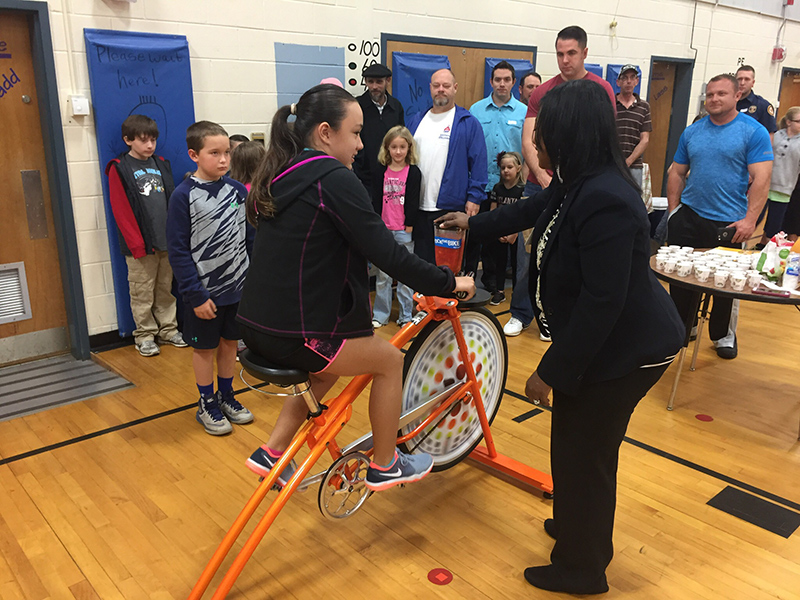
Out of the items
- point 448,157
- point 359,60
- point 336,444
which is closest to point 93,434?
point 336,444

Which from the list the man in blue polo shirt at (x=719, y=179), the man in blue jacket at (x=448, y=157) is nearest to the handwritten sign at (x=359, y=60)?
the man in blue jacket at (x=448, y=157)

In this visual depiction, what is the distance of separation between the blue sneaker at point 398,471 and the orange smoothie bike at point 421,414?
0.16ft

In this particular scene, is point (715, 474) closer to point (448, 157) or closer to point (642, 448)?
point (642, 448)

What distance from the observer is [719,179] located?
145 inches

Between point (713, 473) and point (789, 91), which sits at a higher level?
point (789, 91)

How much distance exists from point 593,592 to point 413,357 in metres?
0.94

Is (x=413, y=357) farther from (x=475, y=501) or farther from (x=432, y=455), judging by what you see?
(x=475, y=501)

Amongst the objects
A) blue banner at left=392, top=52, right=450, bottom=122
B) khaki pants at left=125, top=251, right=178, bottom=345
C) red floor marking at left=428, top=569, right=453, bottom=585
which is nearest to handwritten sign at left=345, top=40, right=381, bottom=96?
blue banner at left=392, top=52, right=450, bottom=122

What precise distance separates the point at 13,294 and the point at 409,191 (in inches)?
99.7

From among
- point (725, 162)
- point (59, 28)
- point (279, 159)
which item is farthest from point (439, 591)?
point (59, 28)

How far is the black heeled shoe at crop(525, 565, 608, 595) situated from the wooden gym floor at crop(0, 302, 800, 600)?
30mm

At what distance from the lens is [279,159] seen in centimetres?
178

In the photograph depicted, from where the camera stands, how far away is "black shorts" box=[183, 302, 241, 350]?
2834 millimetres

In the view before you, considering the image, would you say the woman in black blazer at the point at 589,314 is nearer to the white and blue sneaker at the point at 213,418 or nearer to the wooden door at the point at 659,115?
the white and blue sneaker at the point at 213,418
